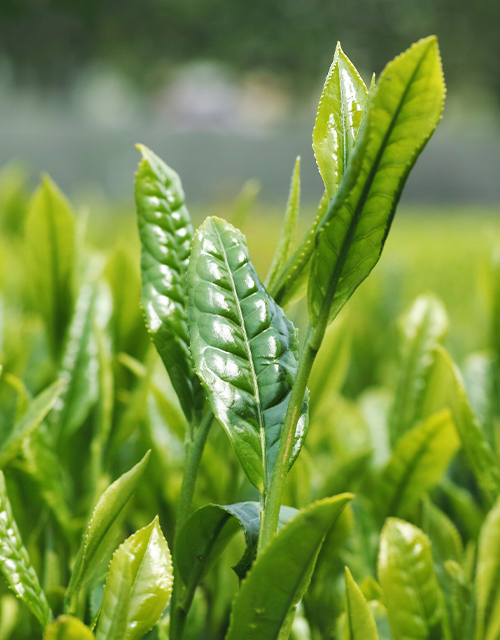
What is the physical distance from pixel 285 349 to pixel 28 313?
0.96m

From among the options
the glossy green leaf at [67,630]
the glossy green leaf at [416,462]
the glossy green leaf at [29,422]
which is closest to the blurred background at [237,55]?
the glossy green leaf at [416,462]

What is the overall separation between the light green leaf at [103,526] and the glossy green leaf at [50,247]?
456mm

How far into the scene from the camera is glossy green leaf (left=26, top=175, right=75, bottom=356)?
856mm

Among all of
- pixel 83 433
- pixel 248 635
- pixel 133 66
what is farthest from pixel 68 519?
pixel 133 66

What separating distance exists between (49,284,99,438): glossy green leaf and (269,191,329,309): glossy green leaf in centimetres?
39

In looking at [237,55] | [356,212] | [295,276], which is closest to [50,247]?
[295,276]

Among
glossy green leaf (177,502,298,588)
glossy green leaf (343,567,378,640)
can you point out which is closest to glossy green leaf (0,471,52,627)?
glossy green leaf (177,502,298,588)

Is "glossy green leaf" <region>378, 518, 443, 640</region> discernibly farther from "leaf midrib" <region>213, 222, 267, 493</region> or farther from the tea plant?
"leaf midrib" <region>213, 222, 267, 493</region>

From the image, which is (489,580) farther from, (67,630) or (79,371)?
(79,371)

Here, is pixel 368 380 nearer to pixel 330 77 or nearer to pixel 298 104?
pixel 330 77

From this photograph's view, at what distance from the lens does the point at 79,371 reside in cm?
87

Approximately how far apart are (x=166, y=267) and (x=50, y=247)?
0.36 metres

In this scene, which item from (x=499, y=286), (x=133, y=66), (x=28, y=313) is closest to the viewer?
(x=499, y=286)

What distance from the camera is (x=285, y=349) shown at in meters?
0.49
